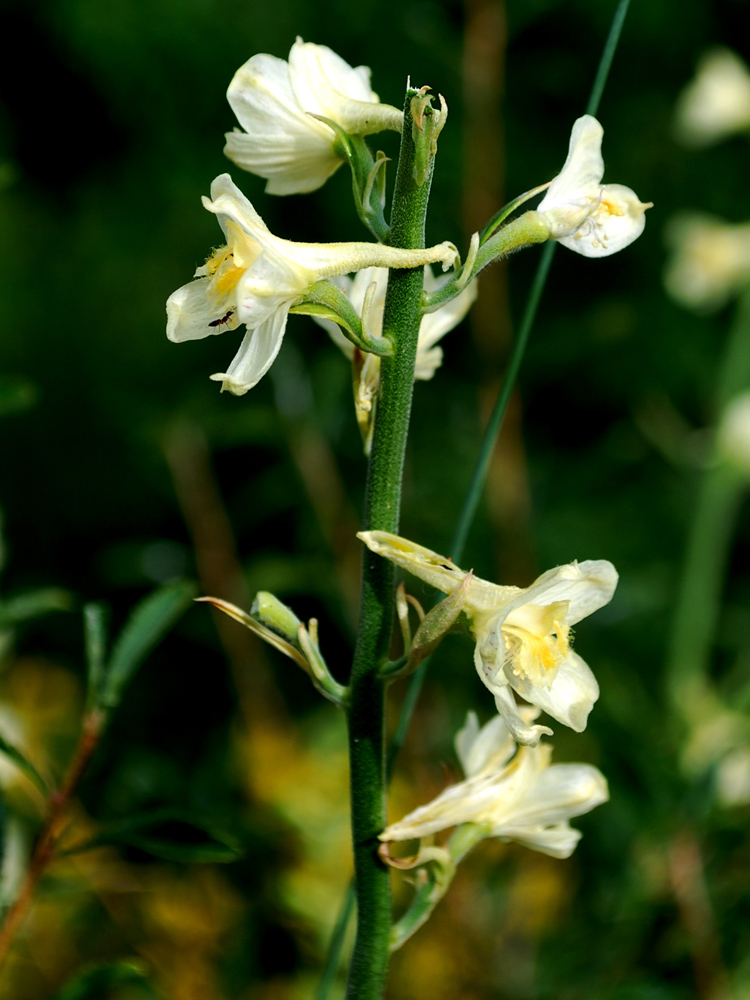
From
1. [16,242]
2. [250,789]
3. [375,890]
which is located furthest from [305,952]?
[16,242]

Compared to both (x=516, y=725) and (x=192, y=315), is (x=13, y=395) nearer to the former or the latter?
(x=192, y=315)

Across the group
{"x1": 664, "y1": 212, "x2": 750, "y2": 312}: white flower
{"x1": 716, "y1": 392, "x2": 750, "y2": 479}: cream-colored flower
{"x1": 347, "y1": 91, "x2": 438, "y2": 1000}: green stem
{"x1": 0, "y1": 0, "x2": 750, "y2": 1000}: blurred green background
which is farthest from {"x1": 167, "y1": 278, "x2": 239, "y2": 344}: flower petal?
{"x1": 664, "y1": 212, "x2": 750, "y2": 312}: white flower

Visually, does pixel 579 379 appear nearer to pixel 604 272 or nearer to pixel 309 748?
pixel 604 272

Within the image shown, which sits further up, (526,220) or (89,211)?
(89,211)

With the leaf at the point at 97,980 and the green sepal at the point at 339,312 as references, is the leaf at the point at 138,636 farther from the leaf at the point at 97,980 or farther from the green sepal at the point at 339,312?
the green sepal at the point at 339,312

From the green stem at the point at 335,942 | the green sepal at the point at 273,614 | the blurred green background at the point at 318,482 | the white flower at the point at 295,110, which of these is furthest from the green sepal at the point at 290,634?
the blurred green background at the point at 318,482

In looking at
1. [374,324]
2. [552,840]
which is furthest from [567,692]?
[374,324]
